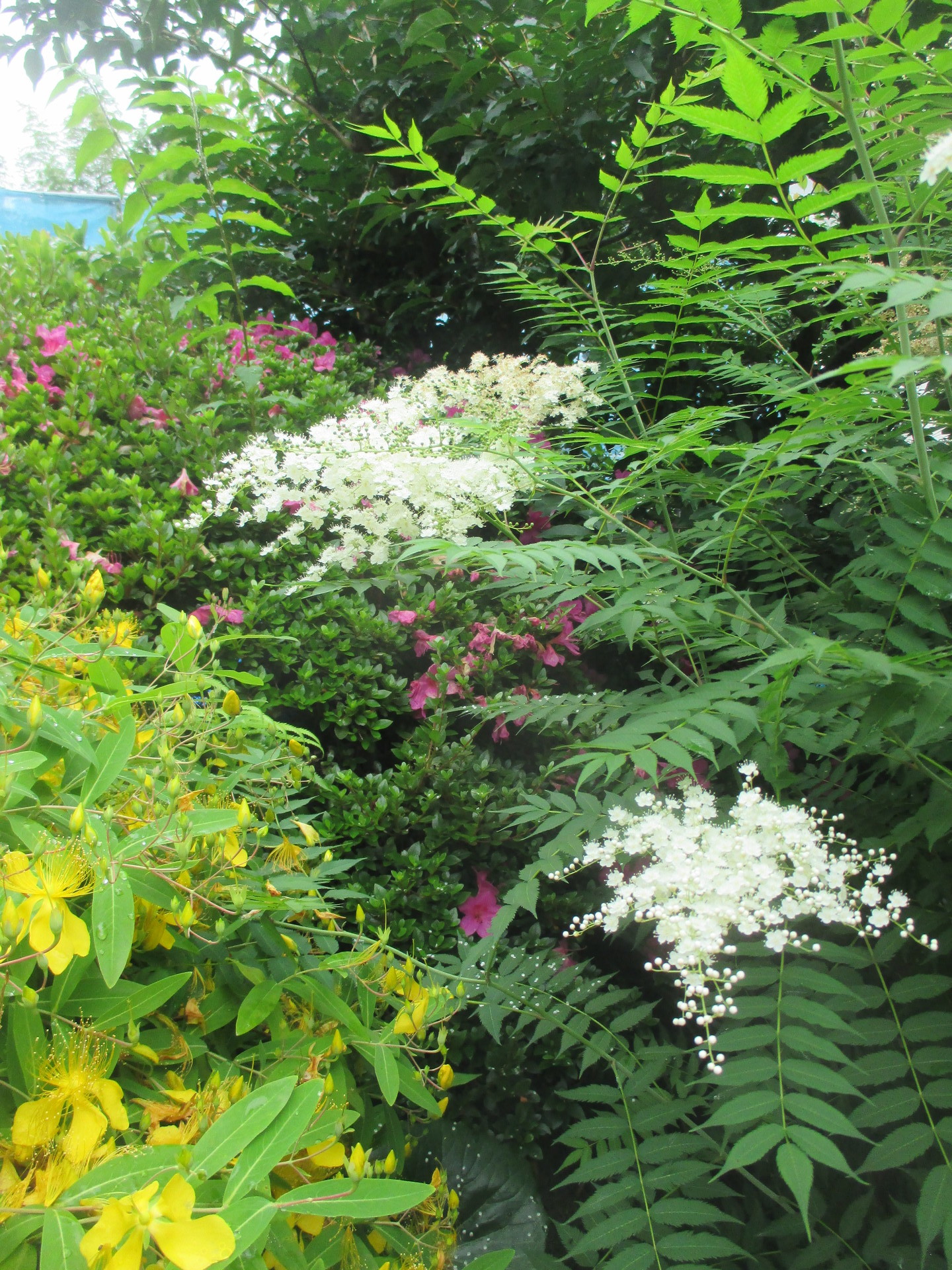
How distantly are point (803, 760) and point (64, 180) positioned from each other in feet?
59.4

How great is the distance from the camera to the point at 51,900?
68 cm

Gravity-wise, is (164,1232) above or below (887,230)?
below

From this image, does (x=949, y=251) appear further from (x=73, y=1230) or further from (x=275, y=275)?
(x=275, y=275)

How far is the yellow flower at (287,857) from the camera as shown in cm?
115

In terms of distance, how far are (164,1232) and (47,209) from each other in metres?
6.23

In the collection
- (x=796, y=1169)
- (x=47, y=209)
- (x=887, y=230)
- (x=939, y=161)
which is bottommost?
(x=796, y=1169)

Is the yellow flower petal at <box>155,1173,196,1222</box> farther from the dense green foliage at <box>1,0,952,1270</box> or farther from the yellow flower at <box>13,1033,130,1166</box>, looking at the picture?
the dense green foliage at <box>1,0,952,1270</box>

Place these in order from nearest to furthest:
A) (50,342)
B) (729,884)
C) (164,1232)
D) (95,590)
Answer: (164,1232), (729,884), (95,590), (50,342)

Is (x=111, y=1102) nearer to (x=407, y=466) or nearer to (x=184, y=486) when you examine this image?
(x=407, y=466)

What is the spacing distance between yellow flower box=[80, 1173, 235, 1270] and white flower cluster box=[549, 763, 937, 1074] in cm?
59

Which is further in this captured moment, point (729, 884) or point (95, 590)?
point (95, 590)

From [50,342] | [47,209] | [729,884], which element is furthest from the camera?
[47,209]

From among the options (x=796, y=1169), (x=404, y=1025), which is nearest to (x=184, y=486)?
(x=404, y=1025)

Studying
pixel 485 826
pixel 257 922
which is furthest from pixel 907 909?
pixel 257 922
